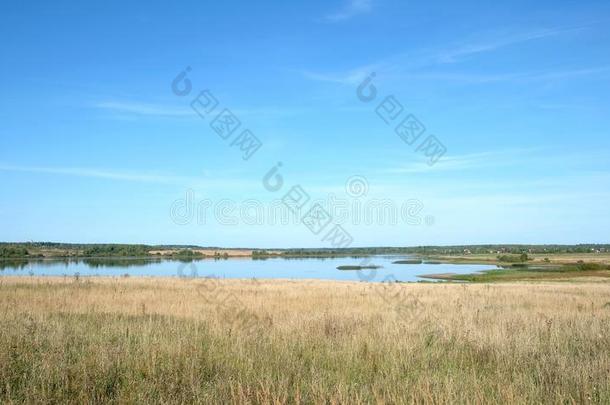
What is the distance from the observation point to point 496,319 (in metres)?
11.8

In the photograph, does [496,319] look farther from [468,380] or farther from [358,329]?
[468,380]

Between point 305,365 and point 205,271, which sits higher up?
point 305,365

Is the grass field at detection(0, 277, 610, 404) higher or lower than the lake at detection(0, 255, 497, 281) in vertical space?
higher

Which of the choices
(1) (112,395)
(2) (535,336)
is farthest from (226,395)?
(2) (535,336)

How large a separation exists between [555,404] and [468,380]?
3.23 feet

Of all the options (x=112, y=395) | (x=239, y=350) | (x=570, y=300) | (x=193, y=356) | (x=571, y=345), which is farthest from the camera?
(x=570, y=300)

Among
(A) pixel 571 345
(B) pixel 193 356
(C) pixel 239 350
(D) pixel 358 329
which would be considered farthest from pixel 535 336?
(B) pixel 193 356

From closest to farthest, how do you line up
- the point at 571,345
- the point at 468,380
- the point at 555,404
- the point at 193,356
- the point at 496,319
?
the point at 555,404, the point at 468,380, the point at 193,356, the point at 571,345, the point at 496,319

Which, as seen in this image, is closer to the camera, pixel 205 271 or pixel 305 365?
pixel 305 365

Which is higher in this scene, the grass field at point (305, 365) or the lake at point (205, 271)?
the grass field at point (305, 365)

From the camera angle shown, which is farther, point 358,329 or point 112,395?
point 358,329

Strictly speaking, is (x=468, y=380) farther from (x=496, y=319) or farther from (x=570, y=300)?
(x=570, y=300)

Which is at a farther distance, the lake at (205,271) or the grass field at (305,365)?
the lake at (205,271)

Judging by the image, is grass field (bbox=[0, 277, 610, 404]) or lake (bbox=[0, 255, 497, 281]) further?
lake (bbox=[0, 255, 497, 281])
